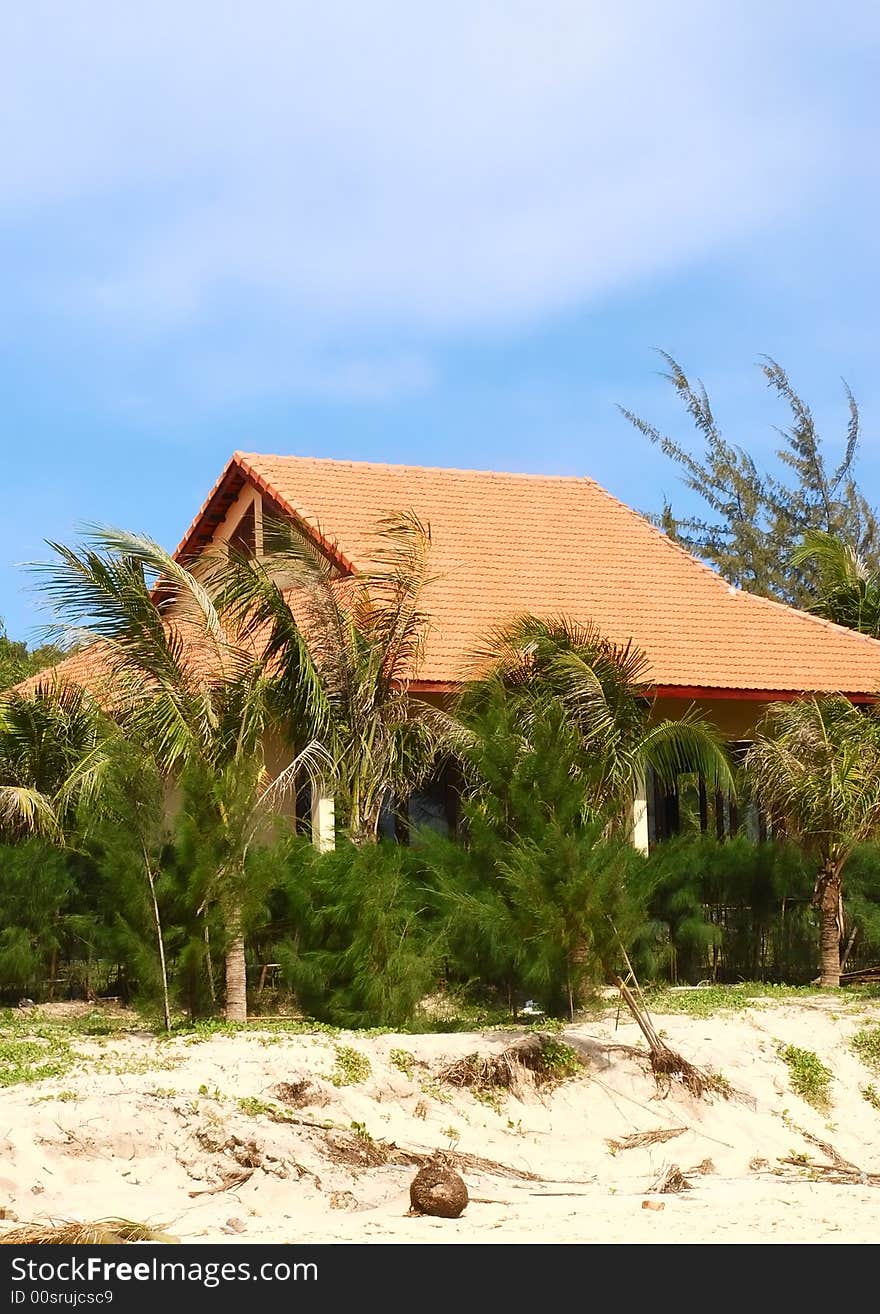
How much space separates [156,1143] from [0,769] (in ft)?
22.7

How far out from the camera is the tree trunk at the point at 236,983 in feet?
43.3

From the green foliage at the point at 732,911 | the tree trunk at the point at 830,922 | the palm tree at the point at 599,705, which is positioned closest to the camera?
the palm tree at the point at 599,705

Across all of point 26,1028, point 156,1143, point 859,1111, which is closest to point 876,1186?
point 859,1111

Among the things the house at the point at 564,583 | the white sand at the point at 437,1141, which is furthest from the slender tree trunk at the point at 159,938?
the house at the point at 564,583

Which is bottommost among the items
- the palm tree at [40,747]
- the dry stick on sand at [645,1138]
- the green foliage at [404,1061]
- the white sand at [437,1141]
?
the dry stick on sand at [645,1138]

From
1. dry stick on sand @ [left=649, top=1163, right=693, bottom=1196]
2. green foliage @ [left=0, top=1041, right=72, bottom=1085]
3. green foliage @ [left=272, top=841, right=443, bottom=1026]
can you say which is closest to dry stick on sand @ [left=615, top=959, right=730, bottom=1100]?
dry stick on sand @ [left=649, top=1163, right=693, bottom=1196]

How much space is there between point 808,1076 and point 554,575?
912 cm

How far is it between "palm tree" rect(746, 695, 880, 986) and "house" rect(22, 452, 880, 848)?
1940 millimetres

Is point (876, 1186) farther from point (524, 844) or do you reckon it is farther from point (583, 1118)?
point (524, 844)

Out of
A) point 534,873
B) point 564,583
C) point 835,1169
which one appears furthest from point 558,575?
point 835,1169

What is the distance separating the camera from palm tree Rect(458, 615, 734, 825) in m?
15.0

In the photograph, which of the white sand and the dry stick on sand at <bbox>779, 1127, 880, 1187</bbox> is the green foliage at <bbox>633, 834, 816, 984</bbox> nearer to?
the white sand

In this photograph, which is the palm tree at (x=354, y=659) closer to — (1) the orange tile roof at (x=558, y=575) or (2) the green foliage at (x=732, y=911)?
(1) the orange tile roof at (x=558, y=575)

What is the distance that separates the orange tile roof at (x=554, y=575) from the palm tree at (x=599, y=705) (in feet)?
3.88
